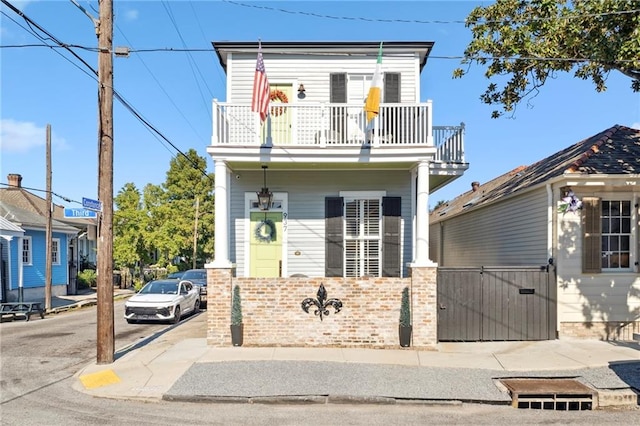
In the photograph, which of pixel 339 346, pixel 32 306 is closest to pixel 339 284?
pixel 339 346

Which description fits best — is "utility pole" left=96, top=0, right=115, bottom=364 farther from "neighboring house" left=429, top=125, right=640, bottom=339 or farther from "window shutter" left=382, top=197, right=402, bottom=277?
"neighboring house" left=429, top=125, right=640, bottom=339

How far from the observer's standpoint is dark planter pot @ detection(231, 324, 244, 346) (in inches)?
364

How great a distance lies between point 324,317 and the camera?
9.35 meters

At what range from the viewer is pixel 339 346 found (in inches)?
366

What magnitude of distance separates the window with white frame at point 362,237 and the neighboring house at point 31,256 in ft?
44.2

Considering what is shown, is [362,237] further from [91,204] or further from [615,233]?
[91,204]

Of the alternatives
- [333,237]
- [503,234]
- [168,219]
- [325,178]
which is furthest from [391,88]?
[168,219]

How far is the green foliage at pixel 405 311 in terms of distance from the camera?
923 cm

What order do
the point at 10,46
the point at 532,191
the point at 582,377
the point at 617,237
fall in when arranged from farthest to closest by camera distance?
Result: 1. the point at 532,191
2. the point at 617,237
3. the point at 10,46
4. the point at 582,377

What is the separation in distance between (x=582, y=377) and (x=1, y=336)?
13098 mm

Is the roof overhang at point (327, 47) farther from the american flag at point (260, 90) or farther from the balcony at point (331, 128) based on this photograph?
the american flag at point (260, 90)

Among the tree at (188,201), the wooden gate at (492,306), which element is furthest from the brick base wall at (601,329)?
the tree at (188,201)

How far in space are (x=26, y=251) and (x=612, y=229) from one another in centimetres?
2210

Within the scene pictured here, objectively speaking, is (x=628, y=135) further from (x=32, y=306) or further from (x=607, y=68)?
(x=32, y=306)
